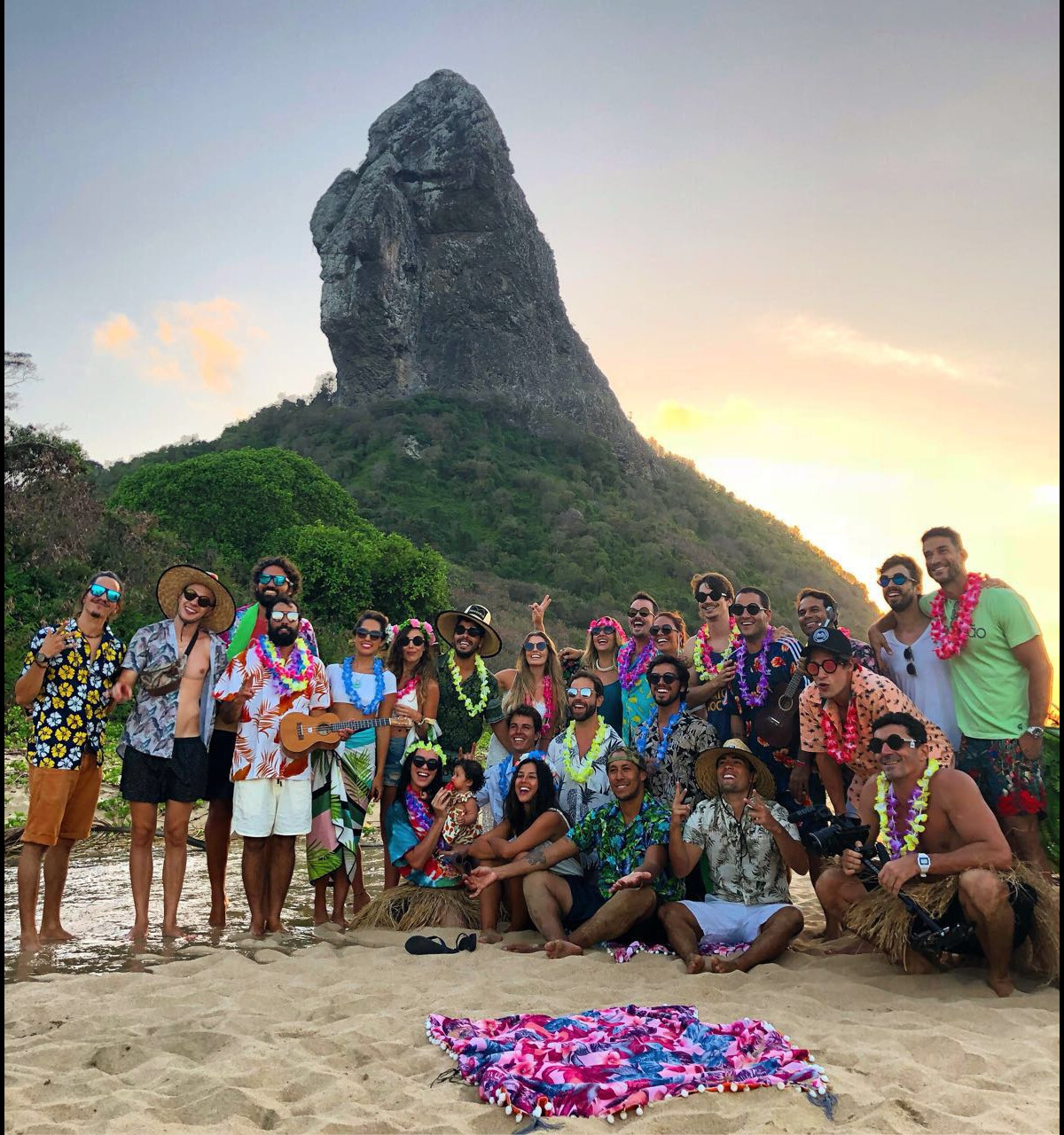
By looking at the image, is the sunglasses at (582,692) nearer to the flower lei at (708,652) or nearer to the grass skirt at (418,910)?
the flower lei at (708,652)

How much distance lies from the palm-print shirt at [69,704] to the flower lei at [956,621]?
4.40m

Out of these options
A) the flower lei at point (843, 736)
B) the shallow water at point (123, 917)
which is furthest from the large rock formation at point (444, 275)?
the flower lei at point (843, 736)

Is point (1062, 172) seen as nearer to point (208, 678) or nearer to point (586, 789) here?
point (586, 789)

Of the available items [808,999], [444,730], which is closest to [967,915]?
[808,999]

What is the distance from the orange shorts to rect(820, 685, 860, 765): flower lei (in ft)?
12.7

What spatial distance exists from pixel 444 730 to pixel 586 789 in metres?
1.22

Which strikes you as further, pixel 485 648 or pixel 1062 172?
pixel 485 648

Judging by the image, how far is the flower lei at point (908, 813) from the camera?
4.62 meters

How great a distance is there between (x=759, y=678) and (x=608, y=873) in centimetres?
134

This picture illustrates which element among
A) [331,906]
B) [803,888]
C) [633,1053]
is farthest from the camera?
[803,888]

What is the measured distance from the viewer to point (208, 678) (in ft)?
19.2

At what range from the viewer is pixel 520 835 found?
565 cm

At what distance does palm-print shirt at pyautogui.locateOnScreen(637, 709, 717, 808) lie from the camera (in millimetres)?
5643

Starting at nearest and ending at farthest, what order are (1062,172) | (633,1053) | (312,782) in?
1. (1062,172)
2. (633,1053)
3. (312,782)
